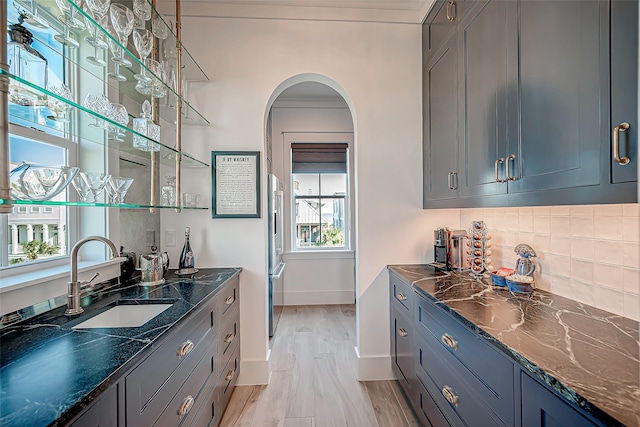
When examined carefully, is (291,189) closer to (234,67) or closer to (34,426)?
(234,67)

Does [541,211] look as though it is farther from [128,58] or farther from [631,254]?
[128,58]

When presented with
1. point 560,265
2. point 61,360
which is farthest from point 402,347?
point 61,360

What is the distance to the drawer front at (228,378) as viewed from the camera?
1796 millimetres

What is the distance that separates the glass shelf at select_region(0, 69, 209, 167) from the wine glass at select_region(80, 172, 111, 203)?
0.80ft

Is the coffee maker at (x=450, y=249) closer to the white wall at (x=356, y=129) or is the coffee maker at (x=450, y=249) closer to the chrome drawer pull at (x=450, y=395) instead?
the white wall at (x=356, y=129)

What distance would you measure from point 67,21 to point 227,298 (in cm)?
163

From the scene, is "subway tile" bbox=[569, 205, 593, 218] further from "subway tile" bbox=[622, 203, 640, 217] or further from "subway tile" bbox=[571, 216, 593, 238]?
"subway tile" bbox=[622, 203, 640, 217]

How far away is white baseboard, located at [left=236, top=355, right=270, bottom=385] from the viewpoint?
89.8 inches

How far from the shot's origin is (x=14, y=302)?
116 cm

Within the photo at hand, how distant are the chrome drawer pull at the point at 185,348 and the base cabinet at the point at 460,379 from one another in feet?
3.97

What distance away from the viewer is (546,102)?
1.12 meters

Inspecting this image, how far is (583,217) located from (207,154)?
238cm

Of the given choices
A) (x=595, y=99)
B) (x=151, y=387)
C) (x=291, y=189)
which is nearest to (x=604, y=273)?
(x=595, y=99)

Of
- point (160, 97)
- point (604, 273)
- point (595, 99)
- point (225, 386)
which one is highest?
point (160, 97)
